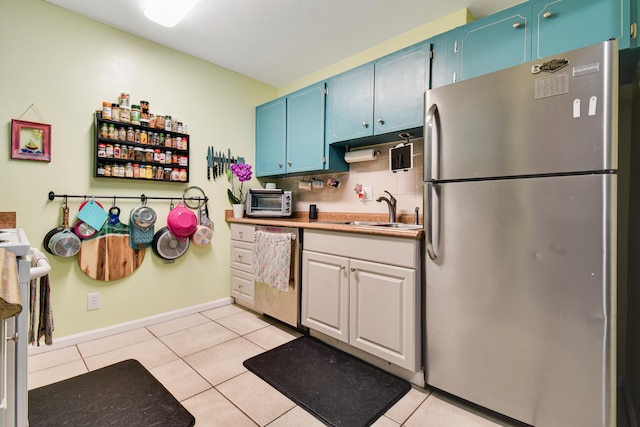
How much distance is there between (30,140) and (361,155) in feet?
7.96

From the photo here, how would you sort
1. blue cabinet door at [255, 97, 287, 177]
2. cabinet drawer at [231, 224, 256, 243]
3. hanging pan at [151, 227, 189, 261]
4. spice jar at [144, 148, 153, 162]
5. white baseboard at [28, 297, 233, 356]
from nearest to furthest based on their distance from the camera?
white baseboard at [28, 297, 233, 356], spice jar at [144, 148, 153, 162], hanging pan at [151, 227, 189, 261], cabinet drawer at [231, 224, 256, 243], blue cabinet door at [255, 97, 287, 177]

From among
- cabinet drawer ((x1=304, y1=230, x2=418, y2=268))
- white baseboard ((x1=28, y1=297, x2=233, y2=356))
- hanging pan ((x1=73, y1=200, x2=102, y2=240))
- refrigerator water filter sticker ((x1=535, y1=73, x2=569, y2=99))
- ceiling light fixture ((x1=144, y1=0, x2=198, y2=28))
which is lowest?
white baseboard ((x1=28, y1=297, x2=233, y2=356))

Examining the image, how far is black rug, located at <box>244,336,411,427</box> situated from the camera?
1.50 m

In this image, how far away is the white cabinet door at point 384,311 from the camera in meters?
1.66

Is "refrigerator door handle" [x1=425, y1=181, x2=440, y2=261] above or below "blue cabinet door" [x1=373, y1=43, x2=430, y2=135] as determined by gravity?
below

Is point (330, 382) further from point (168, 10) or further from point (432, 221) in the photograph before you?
point (168, 10)

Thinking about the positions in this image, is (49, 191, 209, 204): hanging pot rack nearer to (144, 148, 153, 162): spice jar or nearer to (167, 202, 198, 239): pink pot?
(167, 202, 198, 239): pink pot

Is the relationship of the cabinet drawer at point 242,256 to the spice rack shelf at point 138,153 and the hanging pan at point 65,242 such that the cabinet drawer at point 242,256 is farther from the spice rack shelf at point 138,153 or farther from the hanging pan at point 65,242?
the hanging pan at point 65,242

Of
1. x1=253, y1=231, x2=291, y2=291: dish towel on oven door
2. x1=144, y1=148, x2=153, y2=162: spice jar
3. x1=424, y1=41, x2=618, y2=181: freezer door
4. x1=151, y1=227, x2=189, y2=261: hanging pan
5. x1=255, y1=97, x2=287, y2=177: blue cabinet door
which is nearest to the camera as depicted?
x1=424, y1=41, x2=618, y2=181: freezer door

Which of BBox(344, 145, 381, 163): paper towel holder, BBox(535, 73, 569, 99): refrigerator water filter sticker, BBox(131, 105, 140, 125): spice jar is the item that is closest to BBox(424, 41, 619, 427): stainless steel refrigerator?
BBox(535, 73, 569, 99): refrigerator water filter sticker

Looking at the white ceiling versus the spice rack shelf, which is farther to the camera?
the spice rack shelf

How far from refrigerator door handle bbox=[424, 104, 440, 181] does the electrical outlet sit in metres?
2.59

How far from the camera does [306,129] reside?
9.12 feet

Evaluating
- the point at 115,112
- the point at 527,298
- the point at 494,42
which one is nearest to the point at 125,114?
the point at 115,112
